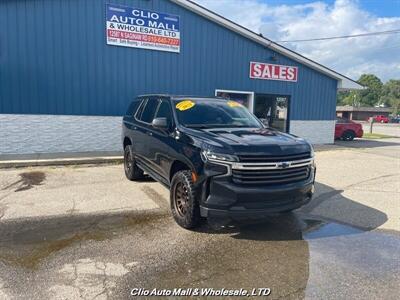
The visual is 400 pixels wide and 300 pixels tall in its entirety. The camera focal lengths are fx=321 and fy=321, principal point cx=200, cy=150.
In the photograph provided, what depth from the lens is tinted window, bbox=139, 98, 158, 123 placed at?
630 cm

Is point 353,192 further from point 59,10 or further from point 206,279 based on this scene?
point 59,10

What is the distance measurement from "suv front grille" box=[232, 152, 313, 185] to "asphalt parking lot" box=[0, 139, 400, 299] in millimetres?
870

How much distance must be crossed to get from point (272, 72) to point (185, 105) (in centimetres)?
925

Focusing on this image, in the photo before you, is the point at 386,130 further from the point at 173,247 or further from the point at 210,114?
the point at 173,247

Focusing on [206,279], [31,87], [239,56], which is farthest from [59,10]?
[206,279]

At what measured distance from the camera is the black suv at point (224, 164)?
4016 millimetres

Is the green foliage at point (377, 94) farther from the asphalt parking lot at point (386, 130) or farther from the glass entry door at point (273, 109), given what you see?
the glass entry door at point (273, 109)

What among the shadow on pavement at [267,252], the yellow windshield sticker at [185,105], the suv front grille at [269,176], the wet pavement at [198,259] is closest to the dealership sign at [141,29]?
the yellow windshield sticker at [185,105]

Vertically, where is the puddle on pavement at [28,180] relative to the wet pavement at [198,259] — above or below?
above

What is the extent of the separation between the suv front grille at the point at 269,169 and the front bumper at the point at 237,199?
8cm

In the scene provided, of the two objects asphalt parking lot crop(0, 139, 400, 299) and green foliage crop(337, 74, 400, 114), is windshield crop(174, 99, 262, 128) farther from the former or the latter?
green foliage crop(337, 74, 400, 114)

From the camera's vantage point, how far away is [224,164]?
402cm

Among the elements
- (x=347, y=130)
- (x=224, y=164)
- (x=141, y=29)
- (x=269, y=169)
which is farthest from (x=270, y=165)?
(x=347, y=130)

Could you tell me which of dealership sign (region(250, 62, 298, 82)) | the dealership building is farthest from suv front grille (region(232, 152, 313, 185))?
dealership sign (region(250, 62, 298, 82))
